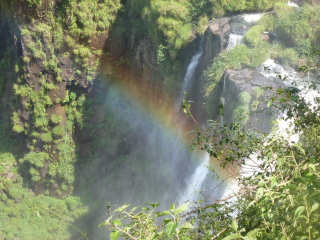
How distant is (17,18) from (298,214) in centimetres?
1122

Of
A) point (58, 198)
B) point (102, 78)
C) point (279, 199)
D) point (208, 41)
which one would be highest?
point (102, 78)

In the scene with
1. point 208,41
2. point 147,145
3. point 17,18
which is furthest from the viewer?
point 147,145

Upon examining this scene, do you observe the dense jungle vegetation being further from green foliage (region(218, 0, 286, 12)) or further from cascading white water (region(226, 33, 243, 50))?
cascading white water (region(226, 33, 243, 50))

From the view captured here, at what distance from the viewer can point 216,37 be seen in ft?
30.8

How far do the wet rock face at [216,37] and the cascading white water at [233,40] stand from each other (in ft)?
0.27

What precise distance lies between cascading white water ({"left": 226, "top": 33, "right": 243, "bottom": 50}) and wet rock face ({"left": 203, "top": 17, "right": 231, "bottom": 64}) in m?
0.08

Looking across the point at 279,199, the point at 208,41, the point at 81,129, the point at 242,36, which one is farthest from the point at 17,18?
the point at 279,199

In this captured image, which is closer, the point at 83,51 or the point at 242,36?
the point at 242,36

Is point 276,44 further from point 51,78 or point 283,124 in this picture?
point 51,78

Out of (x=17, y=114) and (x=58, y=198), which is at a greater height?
(x=17, y=114)

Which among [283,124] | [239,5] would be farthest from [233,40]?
[283,124]

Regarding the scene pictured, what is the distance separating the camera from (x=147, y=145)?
13289 mm

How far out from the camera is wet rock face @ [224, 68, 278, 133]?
7.58 m

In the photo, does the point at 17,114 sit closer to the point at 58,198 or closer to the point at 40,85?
the point at 40,85
